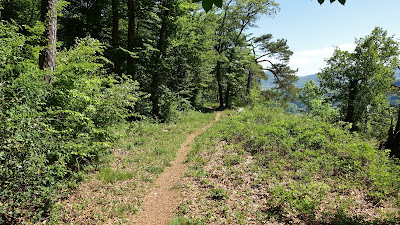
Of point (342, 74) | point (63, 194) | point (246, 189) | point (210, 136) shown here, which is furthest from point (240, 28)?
point (63, 194)

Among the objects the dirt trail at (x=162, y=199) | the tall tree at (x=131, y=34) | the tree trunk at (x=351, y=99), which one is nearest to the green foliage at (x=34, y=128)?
the dirt trail at (x=162, y=199)

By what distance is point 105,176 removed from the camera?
7.41 meters

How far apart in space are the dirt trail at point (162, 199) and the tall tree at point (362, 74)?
18.6 meters

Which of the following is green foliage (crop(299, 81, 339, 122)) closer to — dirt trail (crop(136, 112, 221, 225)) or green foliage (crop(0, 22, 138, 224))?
dirt trail (crop(136, 112, 221, 225))

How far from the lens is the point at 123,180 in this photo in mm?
7703

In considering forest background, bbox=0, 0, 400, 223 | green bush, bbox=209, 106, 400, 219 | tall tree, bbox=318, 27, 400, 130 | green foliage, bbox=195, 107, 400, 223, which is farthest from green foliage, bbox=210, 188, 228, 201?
tall tree, bbox=318, 27, 400, 130

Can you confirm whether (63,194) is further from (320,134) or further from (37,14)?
(37,14)

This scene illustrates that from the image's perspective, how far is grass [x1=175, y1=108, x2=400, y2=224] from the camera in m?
5.97

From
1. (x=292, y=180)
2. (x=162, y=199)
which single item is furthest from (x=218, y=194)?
(x=292, y=180)

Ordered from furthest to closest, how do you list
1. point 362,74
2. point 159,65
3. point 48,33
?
point 362,74
point 159,65
point 48,33

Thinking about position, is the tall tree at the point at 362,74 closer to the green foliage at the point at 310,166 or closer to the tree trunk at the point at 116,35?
the green foliage at the point at 310,166

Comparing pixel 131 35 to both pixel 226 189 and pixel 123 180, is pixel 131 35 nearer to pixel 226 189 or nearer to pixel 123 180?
pixel 123 180

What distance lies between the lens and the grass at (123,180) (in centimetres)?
571

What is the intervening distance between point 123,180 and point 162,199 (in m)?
1.75
